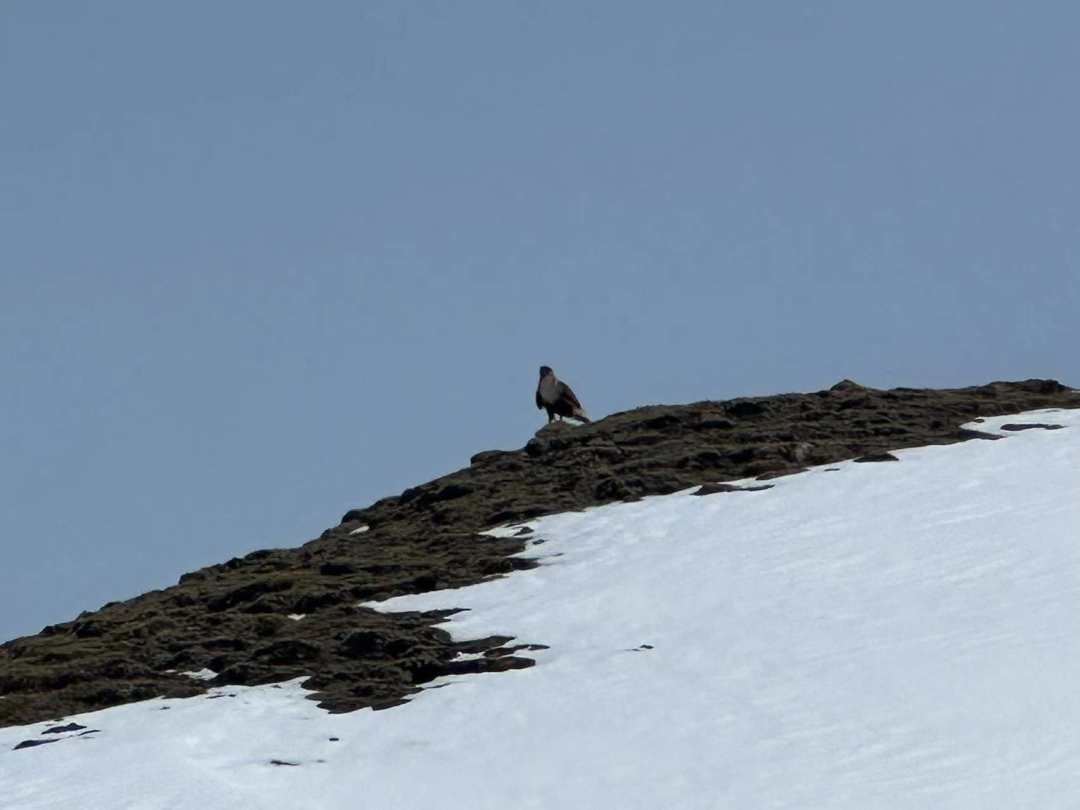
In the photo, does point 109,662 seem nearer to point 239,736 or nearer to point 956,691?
point 239,736

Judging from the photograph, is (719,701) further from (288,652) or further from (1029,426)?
(1029,426)

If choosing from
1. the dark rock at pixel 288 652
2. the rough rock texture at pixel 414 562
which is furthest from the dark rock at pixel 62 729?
the dark rock at pixel 288 652

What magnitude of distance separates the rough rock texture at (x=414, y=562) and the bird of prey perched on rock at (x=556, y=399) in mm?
1849

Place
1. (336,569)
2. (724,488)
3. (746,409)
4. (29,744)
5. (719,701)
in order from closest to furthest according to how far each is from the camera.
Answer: (719,701) → (29,744) → (336,569) → (724,488) → (746,409)

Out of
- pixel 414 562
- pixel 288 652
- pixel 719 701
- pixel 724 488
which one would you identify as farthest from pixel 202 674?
pixel 724 488

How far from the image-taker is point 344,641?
71.1ft

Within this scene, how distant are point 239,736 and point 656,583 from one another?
652cm

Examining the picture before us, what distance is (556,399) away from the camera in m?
38.2

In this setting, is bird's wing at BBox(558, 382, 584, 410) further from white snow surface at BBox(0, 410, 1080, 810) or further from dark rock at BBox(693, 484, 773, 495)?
white snow surface at BBox(0, 410, 1080, 810)

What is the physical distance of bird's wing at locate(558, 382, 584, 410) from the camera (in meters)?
38.3

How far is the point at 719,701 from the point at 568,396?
2155 centimetres

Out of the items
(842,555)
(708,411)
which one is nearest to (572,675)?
(842,555)

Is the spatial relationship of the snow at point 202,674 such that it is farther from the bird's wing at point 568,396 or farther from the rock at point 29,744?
the bird's wing at point 568,396

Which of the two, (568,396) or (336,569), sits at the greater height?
(568,396)
